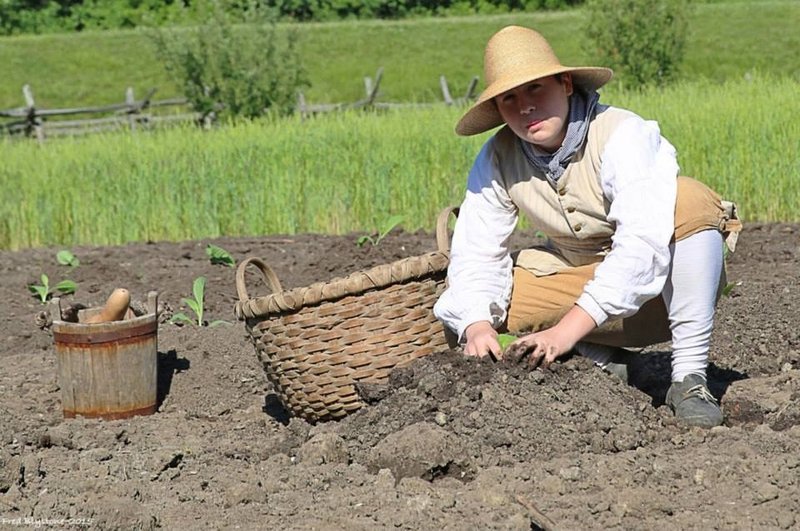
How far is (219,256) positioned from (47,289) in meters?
1.02

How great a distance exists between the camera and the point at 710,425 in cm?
338

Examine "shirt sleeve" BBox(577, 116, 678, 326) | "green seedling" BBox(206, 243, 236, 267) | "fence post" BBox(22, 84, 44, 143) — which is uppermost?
"shirt sleeve" BBox(577, 116, 678, 326)

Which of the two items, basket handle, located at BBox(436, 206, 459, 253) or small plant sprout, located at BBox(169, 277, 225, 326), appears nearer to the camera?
basket handle, located at BBox(436, 206, 459, 253)

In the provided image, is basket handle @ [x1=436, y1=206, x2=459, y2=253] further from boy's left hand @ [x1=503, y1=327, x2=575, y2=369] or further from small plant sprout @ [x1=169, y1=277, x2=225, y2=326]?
small plant sprout @ [x1=169, y1=277, x2=225, y2=326]

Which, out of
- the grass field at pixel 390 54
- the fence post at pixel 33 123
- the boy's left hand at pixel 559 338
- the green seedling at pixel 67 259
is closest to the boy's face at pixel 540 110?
the boy's left hand at pixel 559 338

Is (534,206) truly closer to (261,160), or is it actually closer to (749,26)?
(261,160)

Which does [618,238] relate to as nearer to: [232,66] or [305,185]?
[305,185]

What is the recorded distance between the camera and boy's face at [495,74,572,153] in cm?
338

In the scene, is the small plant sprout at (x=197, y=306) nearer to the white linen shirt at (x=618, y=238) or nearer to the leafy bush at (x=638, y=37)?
the white linen shirt at (x=618, y=238)

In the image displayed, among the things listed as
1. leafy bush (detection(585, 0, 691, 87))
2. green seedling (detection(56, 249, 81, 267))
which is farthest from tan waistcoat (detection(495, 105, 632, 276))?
leafy bush (detection(585, 0, 691, 87))

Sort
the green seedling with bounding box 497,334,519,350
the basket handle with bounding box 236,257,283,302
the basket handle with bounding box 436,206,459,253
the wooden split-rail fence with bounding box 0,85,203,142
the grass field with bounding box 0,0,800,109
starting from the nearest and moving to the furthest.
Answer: the green seedling with bounding box 497,334,519,350, the basket handle with bounding box 436,206,459,253, the basket handle with bounding box 236,257,283,302, the wooden split-rail fence with bounding box 0,85,203,142, the grass field with bounding box 0,0,800,109

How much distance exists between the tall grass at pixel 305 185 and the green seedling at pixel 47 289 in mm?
2022

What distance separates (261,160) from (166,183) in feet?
2.51

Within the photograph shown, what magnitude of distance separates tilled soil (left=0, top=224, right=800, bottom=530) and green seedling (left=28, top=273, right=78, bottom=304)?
1666mm
